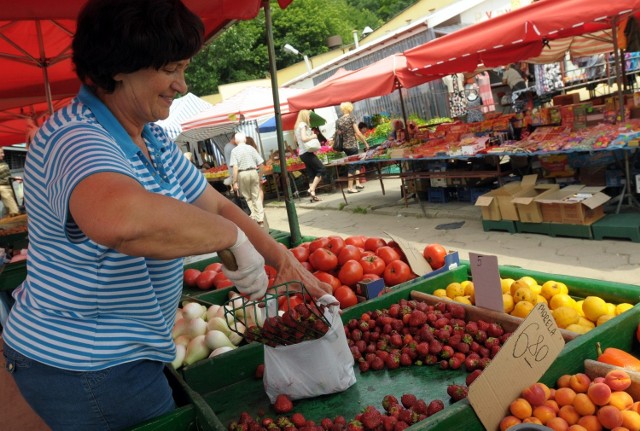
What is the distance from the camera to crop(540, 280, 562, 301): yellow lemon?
283 cm

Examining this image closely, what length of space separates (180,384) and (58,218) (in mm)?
1102

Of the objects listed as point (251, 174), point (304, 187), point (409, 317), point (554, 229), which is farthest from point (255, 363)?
point (304, 187)

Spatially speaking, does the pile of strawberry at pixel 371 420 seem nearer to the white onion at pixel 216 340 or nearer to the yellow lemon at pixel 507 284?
the white onion at pixel 216 340

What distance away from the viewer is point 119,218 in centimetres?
120

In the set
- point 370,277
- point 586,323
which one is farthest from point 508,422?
point 370,277

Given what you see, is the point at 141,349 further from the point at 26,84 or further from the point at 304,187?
the point at 304,187

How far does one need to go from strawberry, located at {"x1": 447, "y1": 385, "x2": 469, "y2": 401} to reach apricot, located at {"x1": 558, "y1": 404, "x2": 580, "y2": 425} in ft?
1.07

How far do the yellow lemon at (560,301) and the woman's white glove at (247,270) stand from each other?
171 centimetres

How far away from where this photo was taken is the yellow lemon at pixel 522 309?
2671 millimetres

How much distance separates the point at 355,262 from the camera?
11.9 feet

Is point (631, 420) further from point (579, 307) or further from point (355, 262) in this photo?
point (355, 262)

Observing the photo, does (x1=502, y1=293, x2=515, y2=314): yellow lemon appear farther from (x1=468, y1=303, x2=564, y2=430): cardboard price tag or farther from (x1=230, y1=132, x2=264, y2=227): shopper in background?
(x1=230, y1=132, x2=264, y2=227): shopper in background

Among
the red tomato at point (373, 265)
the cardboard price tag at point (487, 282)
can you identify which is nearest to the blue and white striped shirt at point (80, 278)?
the cardboard price tag at point (487, 282)

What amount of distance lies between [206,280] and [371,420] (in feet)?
8.72
